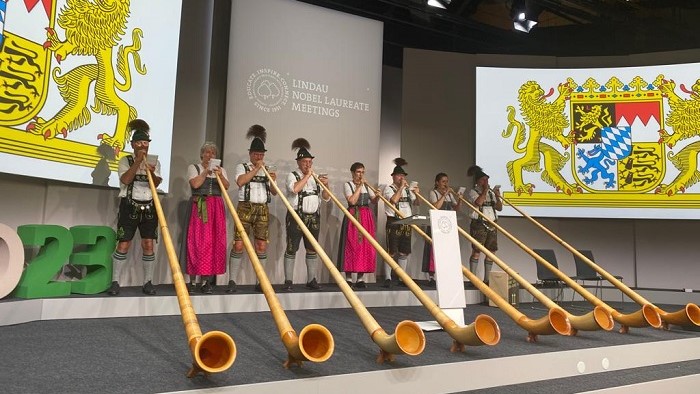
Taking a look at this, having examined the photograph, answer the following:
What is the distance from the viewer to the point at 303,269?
A: 241 inches

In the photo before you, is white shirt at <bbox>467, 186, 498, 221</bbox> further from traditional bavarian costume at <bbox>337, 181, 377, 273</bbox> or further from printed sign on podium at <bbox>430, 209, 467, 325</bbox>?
printed sign on podium at <bbox>430, 209, 467, 325</bbox>

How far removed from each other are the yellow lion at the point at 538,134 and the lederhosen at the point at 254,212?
4.02 meters

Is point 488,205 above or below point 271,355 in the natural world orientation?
above

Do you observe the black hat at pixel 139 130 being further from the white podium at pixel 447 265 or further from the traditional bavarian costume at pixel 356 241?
the white podium at pixel 447 265

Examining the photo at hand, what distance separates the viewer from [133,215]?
4395 mm

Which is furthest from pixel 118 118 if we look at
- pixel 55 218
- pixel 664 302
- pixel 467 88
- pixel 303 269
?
pixel 664 302

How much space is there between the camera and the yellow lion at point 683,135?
7.00 meters

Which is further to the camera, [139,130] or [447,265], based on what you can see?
[139,130]

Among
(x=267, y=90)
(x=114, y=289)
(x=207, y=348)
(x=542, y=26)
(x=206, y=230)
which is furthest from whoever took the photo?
(x=542, y=26)

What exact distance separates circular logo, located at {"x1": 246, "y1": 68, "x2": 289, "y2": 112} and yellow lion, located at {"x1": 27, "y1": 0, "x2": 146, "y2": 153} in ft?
4.16

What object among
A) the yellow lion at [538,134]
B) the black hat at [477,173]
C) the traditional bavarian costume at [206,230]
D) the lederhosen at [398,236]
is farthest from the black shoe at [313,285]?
the yellow lion at [538,134]

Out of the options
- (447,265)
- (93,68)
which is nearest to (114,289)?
(93,68)

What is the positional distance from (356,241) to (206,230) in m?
1.74

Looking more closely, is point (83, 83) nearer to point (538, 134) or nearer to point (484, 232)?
point (484, 232)
